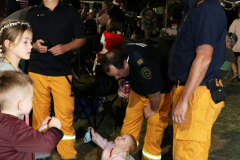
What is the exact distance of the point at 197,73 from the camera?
198 cm

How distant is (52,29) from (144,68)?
1.16 m

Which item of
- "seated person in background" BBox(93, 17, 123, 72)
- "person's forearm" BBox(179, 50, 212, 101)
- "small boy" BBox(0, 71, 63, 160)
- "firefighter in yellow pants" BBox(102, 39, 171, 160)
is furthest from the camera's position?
"seated person in background" BBox(93, 17, 123, 72)

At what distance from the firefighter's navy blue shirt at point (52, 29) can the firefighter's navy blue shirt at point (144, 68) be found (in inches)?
29.2

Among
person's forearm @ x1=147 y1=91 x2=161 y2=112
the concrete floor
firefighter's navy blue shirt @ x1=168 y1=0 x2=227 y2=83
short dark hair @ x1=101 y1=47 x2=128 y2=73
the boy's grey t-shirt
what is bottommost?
the concrete floor

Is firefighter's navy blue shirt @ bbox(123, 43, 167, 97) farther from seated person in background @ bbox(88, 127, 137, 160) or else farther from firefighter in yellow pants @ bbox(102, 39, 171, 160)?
seated person in background @ bbox(88, 127, 137, 160)

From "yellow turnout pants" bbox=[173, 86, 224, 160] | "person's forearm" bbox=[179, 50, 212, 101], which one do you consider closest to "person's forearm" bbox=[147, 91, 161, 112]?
"yellow turnout pants" bbox=[173, 86, 224, 160]

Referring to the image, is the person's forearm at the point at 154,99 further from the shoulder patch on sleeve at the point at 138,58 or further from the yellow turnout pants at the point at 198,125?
the yellow turnout pants at the point at 198,125

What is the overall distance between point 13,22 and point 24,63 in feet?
5.34

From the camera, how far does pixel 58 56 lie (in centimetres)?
333

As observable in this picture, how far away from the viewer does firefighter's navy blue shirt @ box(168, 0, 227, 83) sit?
2.00 meters

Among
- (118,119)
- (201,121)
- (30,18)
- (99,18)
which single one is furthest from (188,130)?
(99,18)

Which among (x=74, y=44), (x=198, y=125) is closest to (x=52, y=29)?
(x=74, y=44)

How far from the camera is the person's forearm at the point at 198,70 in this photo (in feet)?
6.45

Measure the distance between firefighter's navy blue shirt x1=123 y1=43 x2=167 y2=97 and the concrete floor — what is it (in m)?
1.17
